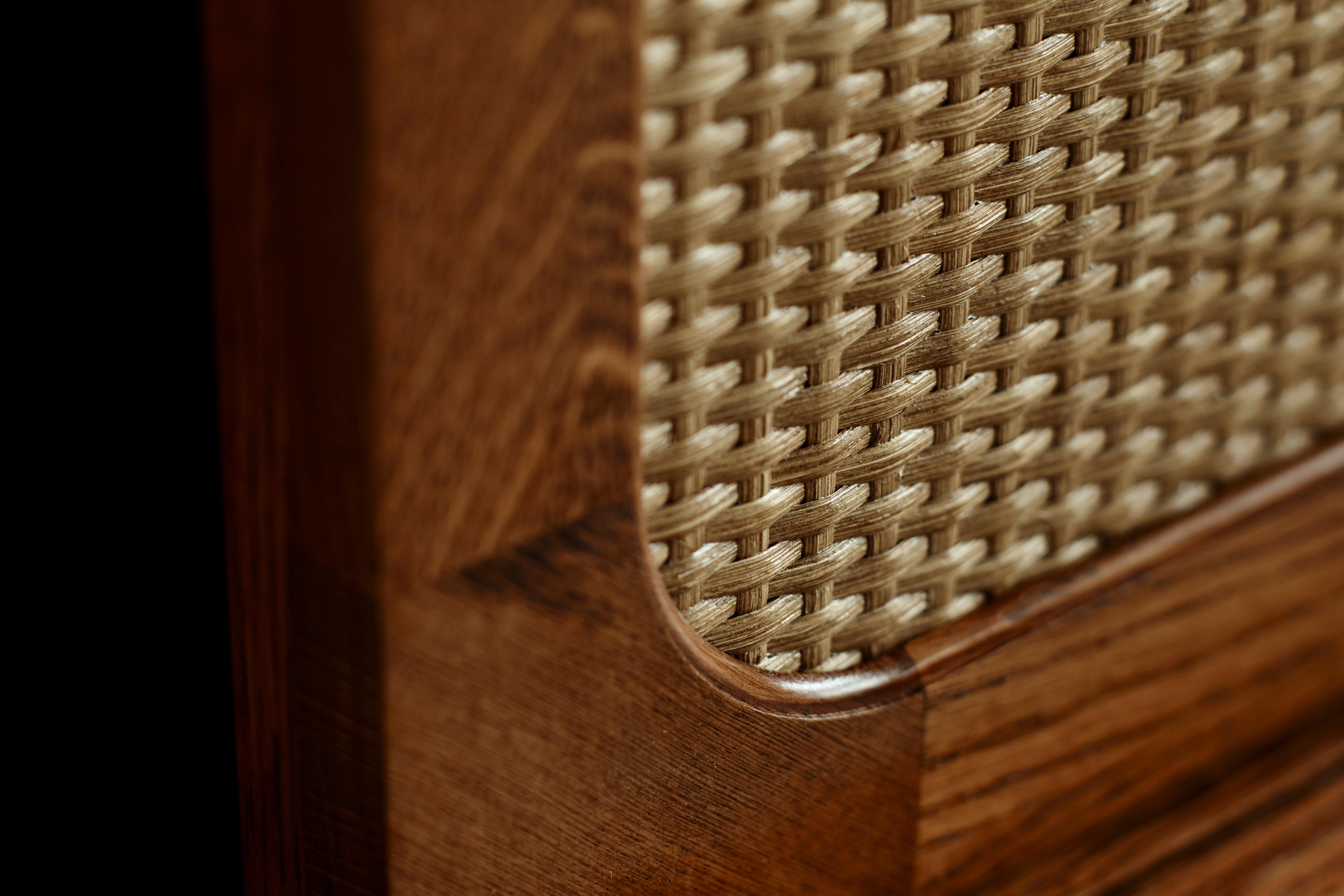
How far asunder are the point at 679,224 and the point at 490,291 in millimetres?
53

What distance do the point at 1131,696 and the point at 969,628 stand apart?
0.31ft

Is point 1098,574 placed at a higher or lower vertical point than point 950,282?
lower

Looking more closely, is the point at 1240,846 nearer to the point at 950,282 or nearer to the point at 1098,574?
the point at 1098,574

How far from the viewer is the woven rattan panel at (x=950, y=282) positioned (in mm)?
282

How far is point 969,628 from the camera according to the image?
38 cm

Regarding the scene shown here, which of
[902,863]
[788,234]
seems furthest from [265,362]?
[902,863]

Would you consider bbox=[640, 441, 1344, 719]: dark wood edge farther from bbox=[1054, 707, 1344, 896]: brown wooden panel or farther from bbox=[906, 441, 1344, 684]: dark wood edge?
bbox=[1054, 707, 1344, 896]: brown wooden panel

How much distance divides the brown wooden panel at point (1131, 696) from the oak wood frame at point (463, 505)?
1.7 inches

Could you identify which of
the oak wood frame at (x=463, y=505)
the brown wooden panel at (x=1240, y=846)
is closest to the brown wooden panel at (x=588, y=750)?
the oak wood frame at (x=463, y=505)

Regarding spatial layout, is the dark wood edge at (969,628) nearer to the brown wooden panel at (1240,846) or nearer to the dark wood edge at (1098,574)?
the dark wood edge at (1098,574)

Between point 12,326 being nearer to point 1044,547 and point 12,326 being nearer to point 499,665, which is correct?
point 499,665

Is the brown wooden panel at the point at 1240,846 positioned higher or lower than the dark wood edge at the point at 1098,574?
lower

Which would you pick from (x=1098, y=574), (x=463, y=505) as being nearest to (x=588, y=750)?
(x=463, y=505)

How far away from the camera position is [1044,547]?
0.40 meters
